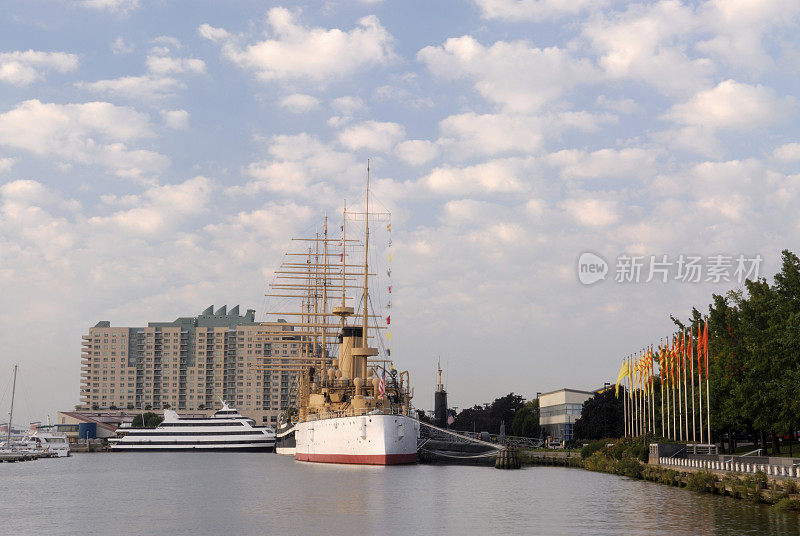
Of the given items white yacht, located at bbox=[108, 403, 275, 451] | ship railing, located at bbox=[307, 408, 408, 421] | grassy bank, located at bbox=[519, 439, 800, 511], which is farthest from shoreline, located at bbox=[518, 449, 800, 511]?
white yacht, located at bbox=[108, 403, 275, 451]

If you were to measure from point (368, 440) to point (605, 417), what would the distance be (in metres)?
45.6

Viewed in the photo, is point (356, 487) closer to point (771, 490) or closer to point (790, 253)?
point (771, 490)

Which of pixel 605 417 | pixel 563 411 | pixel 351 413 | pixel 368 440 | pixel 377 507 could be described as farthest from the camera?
pixel 563 411

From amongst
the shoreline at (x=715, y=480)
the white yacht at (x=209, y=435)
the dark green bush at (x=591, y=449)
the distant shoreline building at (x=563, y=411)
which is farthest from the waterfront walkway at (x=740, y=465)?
the white yacht at (x=209, y=435)

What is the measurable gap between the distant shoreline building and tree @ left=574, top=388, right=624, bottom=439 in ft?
78.6

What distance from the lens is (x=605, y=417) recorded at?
124 m

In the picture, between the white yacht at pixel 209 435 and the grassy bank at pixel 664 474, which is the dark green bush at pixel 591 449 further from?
the white yacht at pixel 209 435

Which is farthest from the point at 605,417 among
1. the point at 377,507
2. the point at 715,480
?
the point at 377,507

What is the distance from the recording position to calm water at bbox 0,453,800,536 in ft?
139

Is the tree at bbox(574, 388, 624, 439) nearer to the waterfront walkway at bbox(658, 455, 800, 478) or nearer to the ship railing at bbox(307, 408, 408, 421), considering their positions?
the ship railing at bbox(307, 408, 408, 421)

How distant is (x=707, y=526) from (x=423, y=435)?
91.0 m

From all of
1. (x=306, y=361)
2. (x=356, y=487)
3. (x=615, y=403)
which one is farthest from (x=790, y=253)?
(x=306, y=361)

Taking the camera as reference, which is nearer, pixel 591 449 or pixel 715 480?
pixel 715 480

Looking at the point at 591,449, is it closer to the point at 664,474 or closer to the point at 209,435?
the point at 664,474
